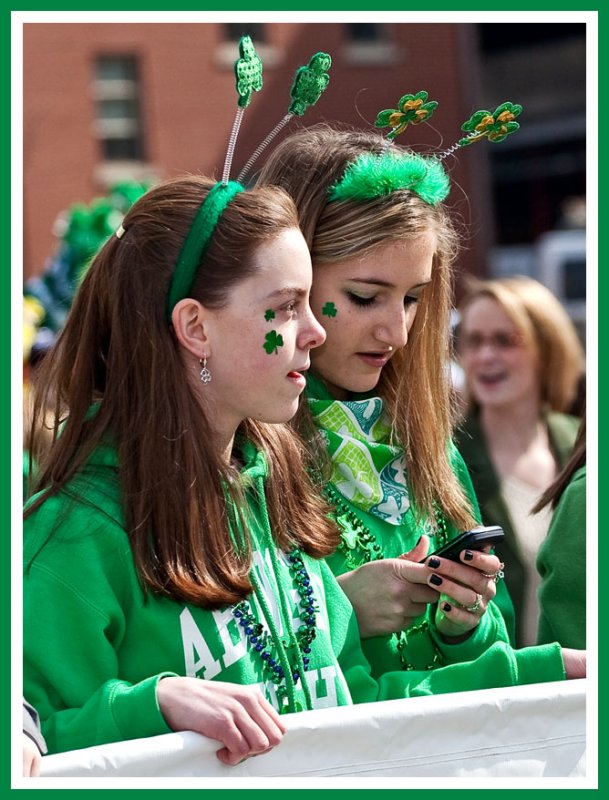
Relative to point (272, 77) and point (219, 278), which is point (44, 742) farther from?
point (272, 77)

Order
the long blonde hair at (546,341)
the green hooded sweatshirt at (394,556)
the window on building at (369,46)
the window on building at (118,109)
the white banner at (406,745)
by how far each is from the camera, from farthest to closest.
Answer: the window on building at (118,109) → the window on building at (369,46) → the long blonde hair at (546,341) → the green hooded sweatshirt at (394,556) → the white banner at (406,745)

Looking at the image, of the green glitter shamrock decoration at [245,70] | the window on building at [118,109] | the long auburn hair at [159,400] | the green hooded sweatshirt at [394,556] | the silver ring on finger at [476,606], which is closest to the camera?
the long auburn hair at [159,400]

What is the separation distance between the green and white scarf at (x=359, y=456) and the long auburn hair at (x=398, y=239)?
0.03 meters

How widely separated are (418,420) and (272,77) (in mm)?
19137

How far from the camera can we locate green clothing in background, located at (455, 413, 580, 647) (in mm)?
4453

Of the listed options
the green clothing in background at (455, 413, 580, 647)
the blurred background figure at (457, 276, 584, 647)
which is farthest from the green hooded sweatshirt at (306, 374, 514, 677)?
the blurred background figure at (457, 276, 584, 647)

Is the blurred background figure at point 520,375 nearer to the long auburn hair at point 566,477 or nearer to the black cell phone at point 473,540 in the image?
the long auburn hair at point 566,477

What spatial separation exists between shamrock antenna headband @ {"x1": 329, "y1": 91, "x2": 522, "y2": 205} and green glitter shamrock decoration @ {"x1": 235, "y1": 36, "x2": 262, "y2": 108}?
1.09 ft

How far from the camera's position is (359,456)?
255 cm

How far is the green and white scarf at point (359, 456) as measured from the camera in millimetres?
2543

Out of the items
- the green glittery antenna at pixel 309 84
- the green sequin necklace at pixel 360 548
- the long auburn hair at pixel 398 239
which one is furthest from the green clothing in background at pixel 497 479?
the green glittery antenna at pixel 309 84

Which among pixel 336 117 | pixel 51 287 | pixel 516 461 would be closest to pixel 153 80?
pixel 51 287

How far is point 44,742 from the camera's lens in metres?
1.91

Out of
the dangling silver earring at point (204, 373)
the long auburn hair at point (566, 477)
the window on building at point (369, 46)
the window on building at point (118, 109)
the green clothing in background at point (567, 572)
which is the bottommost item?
the green clothing in background at point (567, 572)
